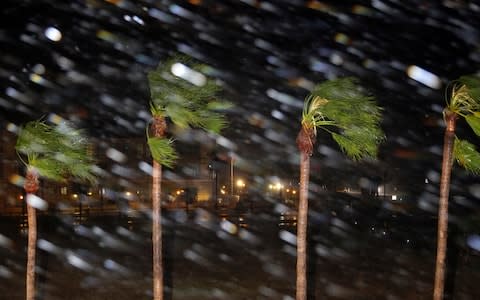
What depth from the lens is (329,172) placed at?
141 feet

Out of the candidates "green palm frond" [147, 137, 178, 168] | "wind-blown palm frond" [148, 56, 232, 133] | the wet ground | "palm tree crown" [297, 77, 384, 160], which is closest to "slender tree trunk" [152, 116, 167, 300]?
"wind-blown palm frond" [148, 56, 232, 133]

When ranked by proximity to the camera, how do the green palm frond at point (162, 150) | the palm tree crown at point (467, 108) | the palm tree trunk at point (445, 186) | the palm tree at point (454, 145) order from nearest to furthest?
the green palm frond at point (162, 150) < the palm tree crown at point (467, 108) < the palm tree at point (454, 145) < the palm tree trunk at point (445, 186)

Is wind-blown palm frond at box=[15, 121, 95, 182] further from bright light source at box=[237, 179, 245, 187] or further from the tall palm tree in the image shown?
bright light source at box=[237, 179, 245, 187]

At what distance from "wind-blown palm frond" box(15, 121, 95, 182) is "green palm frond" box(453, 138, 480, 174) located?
7.44 meters

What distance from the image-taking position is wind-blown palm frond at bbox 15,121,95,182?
813 centimetres

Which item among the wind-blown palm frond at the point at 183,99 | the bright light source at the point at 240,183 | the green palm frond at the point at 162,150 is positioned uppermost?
the wind-blown palm frond at the point at 183,99

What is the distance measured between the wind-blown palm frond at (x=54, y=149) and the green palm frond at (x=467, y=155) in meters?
7.44

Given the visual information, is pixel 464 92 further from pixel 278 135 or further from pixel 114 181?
pixel 278 135

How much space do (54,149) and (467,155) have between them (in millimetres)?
8145

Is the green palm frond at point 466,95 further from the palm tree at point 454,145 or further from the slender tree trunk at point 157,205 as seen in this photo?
the slender tree trunk at point 157,205

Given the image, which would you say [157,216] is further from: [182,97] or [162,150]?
[182,97]

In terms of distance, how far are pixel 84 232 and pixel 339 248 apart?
12785mm

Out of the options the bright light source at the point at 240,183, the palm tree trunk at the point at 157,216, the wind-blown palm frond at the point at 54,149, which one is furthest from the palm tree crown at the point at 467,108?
the bright light source at the point at 240,183

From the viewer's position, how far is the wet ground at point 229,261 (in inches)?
542
